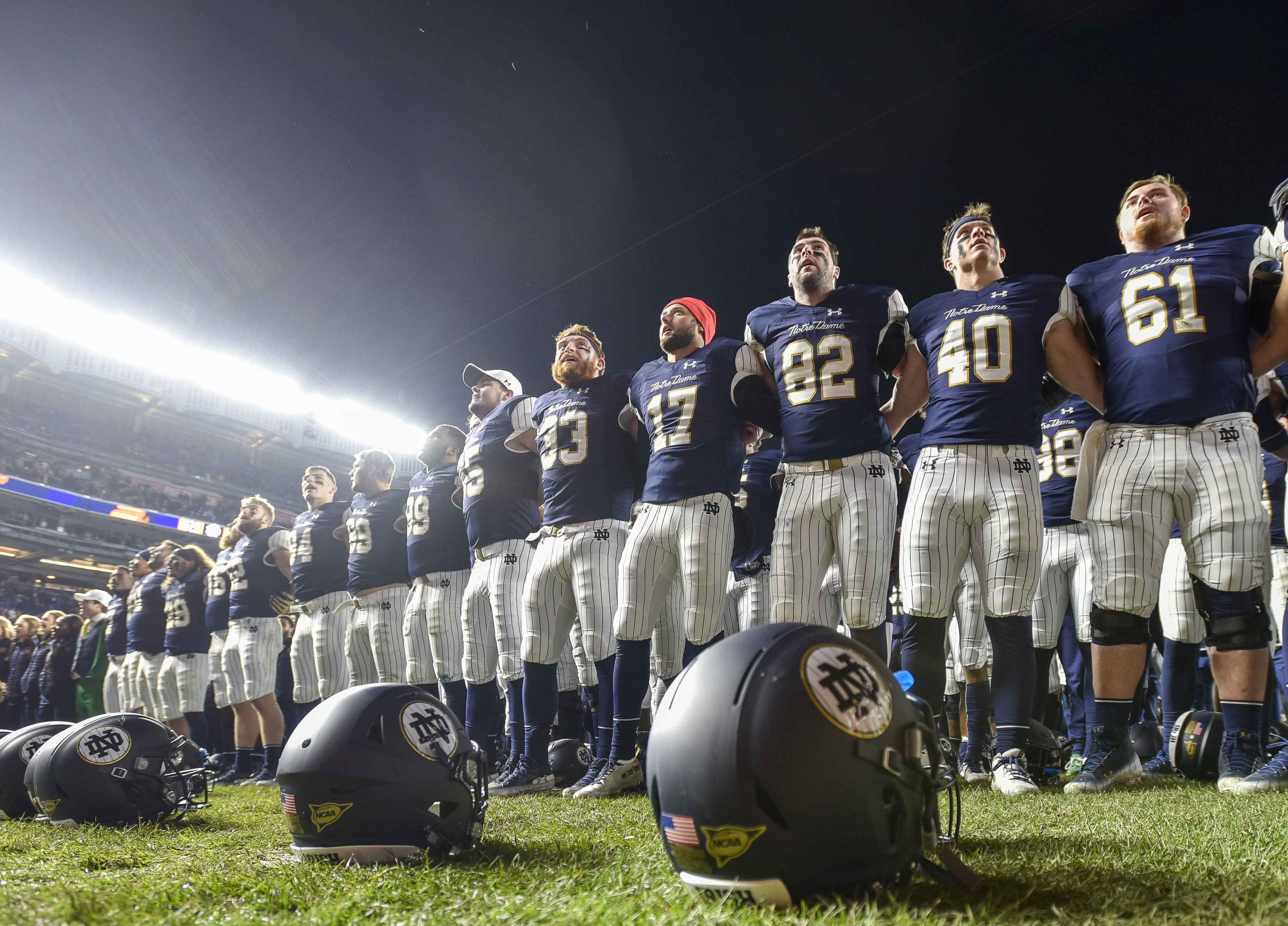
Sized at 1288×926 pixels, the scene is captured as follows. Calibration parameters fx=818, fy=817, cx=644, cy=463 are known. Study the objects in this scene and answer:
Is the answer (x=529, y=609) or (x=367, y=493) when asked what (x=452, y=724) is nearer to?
(x=529, y=609)

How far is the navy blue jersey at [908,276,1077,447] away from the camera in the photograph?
3.46 metres

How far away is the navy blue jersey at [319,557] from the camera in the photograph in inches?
273

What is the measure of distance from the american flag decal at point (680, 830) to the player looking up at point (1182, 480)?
2185 mm

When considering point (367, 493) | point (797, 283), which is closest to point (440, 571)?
point (367, 493)

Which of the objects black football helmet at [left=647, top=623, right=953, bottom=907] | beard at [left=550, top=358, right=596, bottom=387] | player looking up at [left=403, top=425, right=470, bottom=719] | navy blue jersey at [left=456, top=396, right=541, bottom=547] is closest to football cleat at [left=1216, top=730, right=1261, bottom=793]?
black football helmet at [left=647, top=623, right=953, bottom=907]

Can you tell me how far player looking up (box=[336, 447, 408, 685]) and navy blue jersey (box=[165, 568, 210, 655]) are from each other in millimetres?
2340

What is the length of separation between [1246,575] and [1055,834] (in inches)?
59.3

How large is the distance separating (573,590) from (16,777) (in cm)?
313

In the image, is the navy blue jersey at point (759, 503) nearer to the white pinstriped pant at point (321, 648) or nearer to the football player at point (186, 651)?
the white pinstriped pant at point (321, 648)

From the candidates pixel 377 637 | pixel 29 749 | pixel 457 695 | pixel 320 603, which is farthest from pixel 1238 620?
pixel 320 603

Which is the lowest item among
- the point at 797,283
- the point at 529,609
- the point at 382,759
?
the point at 382,759

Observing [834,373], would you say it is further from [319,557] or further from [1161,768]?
[319,557]

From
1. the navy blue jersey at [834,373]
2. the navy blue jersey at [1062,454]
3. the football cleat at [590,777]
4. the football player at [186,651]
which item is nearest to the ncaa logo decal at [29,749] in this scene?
the football cleat at [590,777]

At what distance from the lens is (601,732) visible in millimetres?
4746
